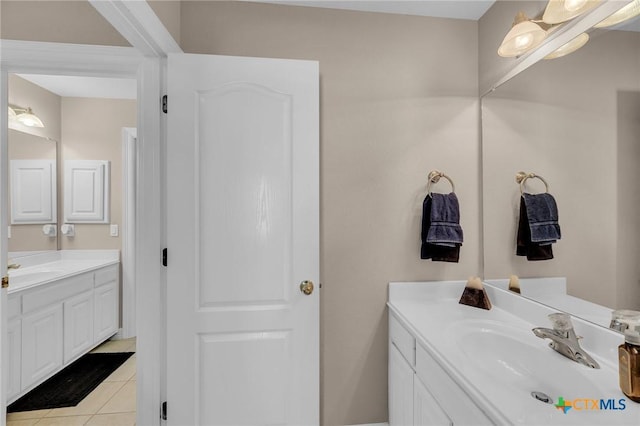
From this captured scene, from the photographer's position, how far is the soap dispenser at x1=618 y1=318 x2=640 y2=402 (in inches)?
30.3

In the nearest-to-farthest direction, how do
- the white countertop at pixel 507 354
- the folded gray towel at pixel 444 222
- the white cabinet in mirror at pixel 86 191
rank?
the white countertop at pixel 507 354 < the folded gray towel at pixel 444 222 < the white cabinet in mirror at pixel 86 191

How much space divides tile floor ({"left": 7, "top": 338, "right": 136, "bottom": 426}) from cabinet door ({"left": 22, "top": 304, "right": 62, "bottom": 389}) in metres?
0.27

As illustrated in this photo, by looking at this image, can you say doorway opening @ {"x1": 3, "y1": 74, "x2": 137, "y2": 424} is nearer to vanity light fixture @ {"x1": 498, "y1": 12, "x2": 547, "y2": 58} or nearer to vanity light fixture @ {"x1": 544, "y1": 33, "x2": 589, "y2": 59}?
vanity light fixture @ {"x1": 498, "y1": 12, "x2": 547, "y2": 58}

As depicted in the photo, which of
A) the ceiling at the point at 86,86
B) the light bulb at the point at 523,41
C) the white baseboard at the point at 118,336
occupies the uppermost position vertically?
the ceiling at the point at 86,86

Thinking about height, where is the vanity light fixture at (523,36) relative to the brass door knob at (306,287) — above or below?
above

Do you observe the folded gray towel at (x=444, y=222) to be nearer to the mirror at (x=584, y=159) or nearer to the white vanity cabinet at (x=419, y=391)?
the mirror at (x=584, y=159)

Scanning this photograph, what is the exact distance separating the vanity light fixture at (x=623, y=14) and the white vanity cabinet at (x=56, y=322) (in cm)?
329

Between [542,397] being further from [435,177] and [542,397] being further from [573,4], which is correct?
[573,4]

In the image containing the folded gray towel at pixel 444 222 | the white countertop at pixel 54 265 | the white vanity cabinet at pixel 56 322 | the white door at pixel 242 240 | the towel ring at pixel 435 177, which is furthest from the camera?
Result: the white countertop at pixel 54 265

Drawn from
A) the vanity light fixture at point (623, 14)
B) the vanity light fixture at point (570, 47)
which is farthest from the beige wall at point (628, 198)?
the vanity light fixture at point (570, 47)

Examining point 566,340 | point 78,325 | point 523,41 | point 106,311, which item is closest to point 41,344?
point 78,325

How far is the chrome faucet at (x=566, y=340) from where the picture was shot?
980mm

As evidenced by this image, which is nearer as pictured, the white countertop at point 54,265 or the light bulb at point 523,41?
the light bulb at point 523,41

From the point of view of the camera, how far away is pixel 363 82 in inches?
66.3
